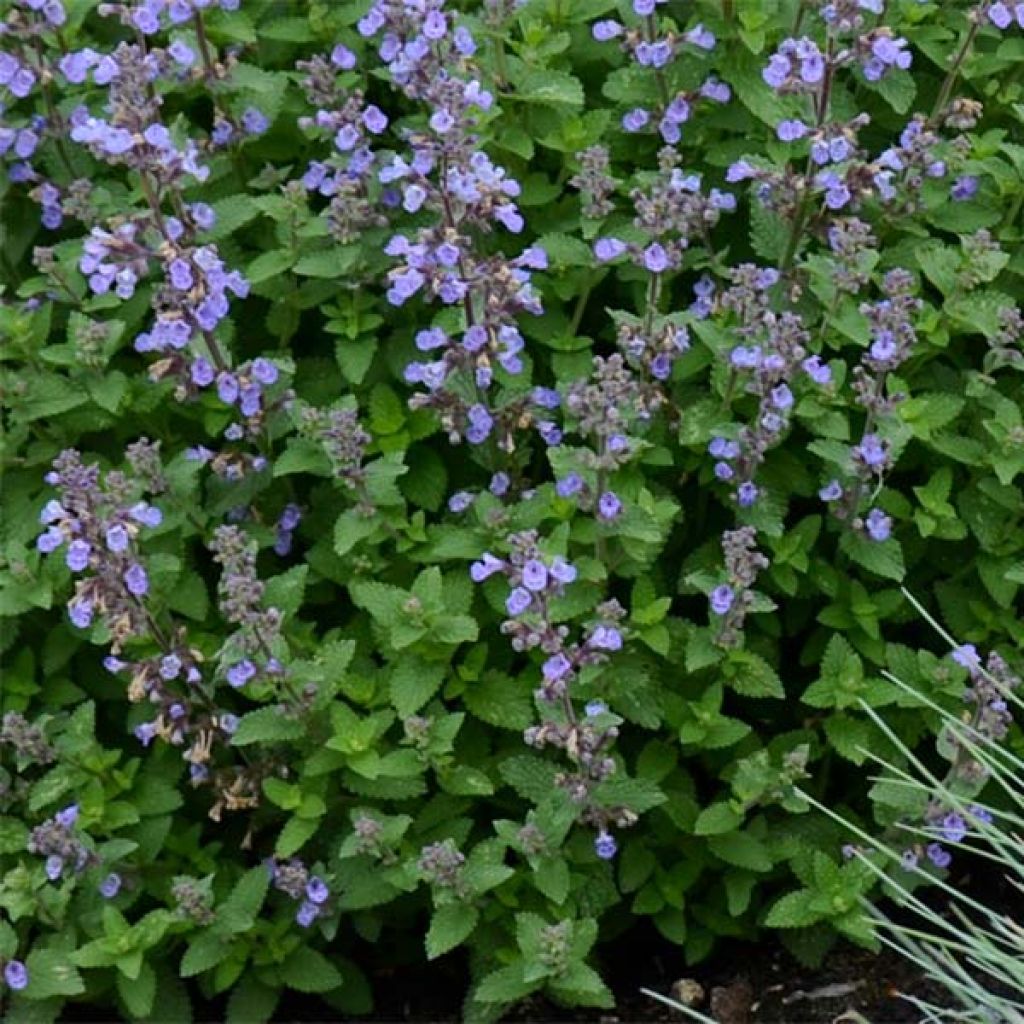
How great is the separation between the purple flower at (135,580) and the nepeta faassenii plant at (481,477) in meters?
0.02

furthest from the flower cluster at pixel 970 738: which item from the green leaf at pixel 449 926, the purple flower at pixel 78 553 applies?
the purple flower at pixel 78 553

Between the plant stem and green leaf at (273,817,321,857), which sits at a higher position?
the plant stem

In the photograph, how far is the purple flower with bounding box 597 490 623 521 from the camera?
3.24m

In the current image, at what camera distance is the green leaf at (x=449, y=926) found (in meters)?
3.29

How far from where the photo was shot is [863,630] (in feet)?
11.8

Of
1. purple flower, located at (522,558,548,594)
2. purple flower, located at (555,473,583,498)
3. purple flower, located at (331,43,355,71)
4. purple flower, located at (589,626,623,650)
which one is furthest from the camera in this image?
purple flower, located at (331,43,355,71)

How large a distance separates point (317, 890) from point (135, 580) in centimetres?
72

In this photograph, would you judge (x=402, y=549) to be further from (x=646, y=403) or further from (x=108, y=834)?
(x=108, y=834)

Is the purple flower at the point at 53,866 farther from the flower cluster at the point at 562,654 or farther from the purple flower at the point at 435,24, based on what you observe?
the purple flower at the point at 435,24

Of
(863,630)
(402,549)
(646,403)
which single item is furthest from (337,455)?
(863,630)

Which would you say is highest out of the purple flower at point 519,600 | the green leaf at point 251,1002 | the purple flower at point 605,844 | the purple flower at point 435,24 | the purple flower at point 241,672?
the purple flower at point 435,24

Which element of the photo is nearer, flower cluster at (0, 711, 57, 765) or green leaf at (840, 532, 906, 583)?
flower cluster at (0, 711, 57, 765)

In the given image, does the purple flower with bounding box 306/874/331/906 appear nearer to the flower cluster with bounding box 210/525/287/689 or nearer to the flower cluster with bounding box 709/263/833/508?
the flower cluster with bounding box 210/525/287/689

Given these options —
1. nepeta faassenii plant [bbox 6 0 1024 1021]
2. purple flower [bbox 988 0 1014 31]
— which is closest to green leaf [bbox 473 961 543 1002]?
nepeta faassenii plant [bbox 6 0 1024 1021]
